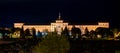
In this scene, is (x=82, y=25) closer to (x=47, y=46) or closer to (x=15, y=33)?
(x=15, y=33)

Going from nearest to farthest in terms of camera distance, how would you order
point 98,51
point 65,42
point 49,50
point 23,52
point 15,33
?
point 49,50 → point 65,42 → point 23,52 → point 98,51 → point 15,33

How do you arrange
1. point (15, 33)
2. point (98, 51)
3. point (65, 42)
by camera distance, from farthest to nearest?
1. point (15, 33)
2. point (98, 51)
3. point (65, 42)

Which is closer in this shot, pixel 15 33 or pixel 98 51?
pixel 98 51

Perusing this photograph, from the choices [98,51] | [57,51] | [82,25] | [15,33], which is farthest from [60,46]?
[82,25]

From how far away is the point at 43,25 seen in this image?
125 metres

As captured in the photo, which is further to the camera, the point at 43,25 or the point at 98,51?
the point at 43,25

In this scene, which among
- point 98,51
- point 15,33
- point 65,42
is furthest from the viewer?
point 15,33

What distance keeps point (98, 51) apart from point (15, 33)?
65.4 m

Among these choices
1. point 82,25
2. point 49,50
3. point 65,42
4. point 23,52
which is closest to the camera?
point 49,50

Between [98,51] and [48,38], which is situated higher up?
[48,38]

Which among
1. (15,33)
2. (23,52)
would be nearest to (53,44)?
(23,52)

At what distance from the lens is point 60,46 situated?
46.8ft

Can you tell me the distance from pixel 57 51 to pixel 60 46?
31 cm

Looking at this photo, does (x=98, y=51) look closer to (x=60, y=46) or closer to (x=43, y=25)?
(x=60, y=46)
